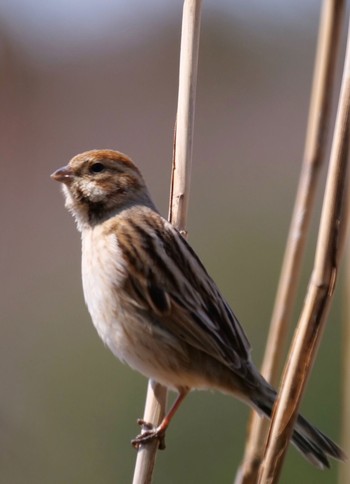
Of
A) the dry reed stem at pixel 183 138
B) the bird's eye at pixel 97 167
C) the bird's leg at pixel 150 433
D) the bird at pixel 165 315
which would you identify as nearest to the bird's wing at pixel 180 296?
the bird at pixel 165 315

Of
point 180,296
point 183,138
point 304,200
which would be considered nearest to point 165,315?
point 180,296

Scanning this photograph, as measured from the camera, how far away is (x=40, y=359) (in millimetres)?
5215

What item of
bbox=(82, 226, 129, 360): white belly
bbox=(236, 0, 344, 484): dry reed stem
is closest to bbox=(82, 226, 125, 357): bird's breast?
bbox=(82, 226, 129, 360): white belly

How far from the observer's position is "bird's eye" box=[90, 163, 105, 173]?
2836 mm

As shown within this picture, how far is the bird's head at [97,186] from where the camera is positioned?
9.26 feet

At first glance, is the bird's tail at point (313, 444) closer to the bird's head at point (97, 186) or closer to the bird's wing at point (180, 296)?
the bird's wing at point (180, 296)

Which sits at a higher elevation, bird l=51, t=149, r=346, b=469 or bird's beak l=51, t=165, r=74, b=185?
bird's beak l=51, t=165, r=74, b=185

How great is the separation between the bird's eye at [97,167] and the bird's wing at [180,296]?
0.33 metres

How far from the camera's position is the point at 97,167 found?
9.33ft

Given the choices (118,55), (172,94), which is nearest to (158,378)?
(172,94)

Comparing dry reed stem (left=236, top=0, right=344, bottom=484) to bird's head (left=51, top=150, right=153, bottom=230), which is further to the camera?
bird's head (left=51, top=150, right=153, bottom=230)

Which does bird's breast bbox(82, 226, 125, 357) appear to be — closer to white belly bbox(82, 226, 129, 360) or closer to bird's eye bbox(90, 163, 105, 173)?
white belly bbox(82, 226, 129, 360)

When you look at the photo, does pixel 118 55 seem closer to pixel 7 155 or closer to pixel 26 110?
pixel 26 110

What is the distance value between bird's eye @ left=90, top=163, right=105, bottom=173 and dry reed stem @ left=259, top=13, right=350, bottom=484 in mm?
1269
